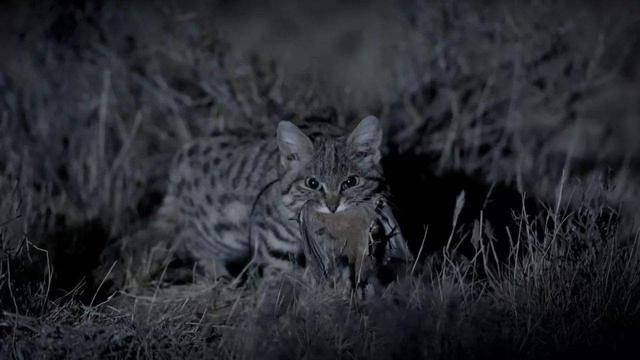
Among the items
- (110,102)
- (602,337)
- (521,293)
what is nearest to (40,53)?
(110,102)

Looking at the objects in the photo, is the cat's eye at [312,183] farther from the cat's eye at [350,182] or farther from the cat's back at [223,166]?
the cat's back at [223,166]

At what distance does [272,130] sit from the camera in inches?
283

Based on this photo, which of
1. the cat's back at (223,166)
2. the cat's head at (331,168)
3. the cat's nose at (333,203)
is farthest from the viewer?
the cat's back at (223,166)

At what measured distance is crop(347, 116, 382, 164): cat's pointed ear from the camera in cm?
561

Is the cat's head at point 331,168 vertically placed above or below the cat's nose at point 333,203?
above

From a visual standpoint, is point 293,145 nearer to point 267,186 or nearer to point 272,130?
point 267,186

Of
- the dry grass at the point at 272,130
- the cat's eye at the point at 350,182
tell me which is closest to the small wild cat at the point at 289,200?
the cat's eye at the point at 350,182

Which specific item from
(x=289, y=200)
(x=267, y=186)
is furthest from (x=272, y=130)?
(x=289, y=200)

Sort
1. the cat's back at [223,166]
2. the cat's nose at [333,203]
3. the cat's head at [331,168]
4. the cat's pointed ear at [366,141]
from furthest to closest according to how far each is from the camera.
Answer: the cat's back at [223,166], the cat's pointed ear at [366,141], the cat's head at [331,168], the cat's nose at [333,203]

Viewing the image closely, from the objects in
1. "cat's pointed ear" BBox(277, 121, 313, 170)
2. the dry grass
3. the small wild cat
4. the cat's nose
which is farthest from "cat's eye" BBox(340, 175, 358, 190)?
the dry grass

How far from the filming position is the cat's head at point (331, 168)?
551 cm

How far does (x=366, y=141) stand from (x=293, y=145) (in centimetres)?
45

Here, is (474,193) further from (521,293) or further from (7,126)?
(7,126)

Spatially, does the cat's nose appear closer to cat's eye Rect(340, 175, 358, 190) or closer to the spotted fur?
the spotted fur
